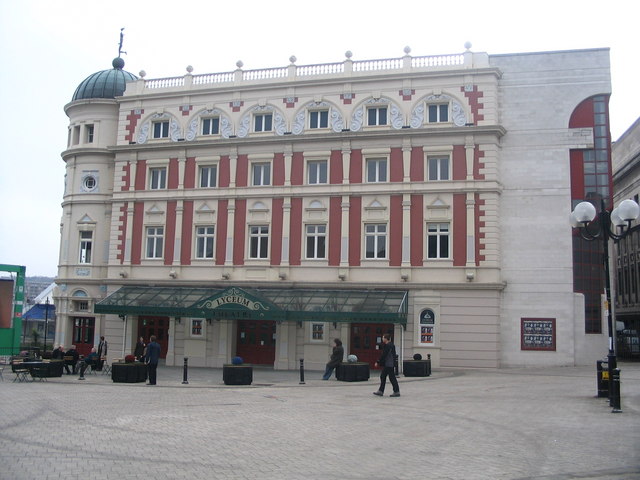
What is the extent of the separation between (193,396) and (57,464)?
9.91m

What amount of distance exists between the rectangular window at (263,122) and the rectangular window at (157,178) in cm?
579

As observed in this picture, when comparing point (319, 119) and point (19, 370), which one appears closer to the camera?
point (19, 370)

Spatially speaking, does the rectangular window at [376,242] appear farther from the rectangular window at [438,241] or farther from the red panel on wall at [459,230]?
the red panel on wall at [459,230]

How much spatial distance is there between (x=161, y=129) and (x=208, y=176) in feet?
13.4

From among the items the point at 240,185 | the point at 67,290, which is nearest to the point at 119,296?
the point at 67,290

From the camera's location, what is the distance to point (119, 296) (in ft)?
111

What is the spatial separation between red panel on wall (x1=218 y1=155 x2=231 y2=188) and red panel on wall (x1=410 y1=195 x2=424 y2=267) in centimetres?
997

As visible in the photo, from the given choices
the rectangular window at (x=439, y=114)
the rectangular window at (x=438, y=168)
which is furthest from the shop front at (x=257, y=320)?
the rectangular window at (x=439, y=114)

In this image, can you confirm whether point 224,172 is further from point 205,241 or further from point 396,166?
point 396,166

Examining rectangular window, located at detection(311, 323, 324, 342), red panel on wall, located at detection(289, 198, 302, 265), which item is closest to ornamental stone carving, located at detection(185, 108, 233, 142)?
red panel on wall, located at detection(289, 198, 302, 265)

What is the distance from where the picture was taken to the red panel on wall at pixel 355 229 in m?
32.4

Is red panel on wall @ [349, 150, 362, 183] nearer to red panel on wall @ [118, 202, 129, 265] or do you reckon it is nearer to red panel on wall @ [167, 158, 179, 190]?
red panel on wall @ [167, 158, 179, 190]

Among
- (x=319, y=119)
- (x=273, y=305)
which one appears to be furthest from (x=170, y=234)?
(x=319, y=119)

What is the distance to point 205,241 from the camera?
3497cm
